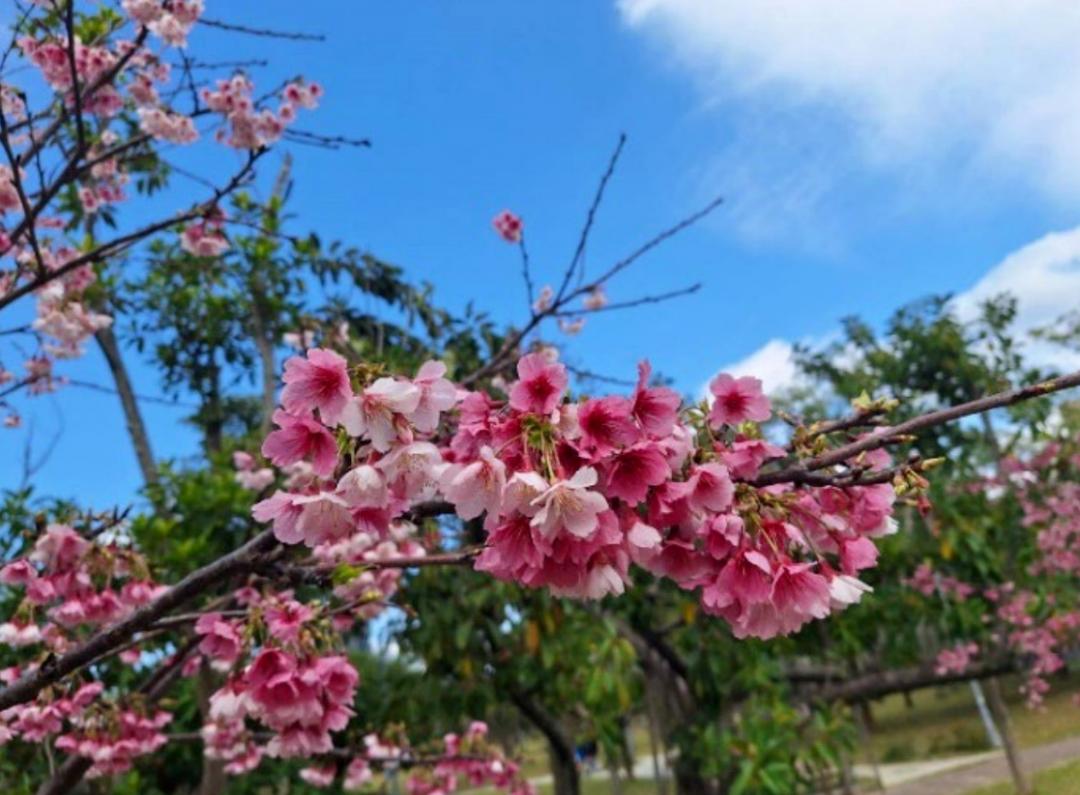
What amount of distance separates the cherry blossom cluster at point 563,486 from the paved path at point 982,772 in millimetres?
9974

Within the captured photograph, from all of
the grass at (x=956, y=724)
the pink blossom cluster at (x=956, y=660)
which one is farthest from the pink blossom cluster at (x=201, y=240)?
the grass at (x=956, y=724)

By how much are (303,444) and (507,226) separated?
3344 millimetres

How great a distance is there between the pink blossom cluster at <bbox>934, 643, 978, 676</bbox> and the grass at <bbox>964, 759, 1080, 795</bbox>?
1.95 metres

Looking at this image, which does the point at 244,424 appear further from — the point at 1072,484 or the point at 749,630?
the point at 749,630

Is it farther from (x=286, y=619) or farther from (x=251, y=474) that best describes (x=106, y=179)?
(x=286, y=619)

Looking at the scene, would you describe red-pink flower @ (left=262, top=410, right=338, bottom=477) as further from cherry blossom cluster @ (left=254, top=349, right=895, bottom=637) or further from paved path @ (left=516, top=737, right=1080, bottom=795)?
paved path @ (left=516, top=737, right=1080, bottom=795)

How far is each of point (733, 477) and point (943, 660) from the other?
5893 millimetres

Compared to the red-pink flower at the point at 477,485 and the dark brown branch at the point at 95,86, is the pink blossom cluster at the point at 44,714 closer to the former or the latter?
the dark brown branch at the point at 95,86

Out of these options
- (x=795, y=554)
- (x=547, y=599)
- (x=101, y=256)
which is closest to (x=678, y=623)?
(x=547, y=599)

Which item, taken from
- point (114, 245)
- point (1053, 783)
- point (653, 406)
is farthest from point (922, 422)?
point (1053, 783)

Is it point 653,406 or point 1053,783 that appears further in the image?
point 1053,783

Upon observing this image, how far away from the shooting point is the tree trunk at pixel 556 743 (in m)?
4.98

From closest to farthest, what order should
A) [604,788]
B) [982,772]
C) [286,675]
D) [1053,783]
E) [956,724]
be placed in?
1. [286,675]
2. [1053,783]
3. [982,772]
4. [956,724]
5. [604,788]

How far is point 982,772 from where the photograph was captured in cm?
1050
